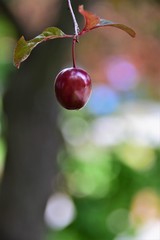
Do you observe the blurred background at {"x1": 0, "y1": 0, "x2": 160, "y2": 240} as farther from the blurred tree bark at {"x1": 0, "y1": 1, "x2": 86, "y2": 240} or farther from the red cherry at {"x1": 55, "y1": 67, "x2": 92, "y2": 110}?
the red cherry at {"x1": 55, "y1": 67, "x2": 92, "y2": 110}

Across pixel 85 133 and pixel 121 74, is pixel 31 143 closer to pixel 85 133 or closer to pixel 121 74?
pixel 85 133

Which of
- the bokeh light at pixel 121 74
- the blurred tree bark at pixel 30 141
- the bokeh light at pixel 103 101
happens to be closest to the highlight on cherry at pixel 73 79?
the blurred tree bark at pixel 30 141

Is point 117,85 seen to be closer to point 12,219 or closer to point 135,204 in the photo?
point 135,204

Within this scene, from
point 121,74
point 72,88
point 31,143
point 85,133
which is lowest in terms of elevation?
point 121,74

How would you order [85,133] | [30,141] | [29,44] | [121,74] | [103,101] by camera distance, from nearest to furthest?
[29,44]
[30,141]
[85,133]
[103,101]
[121,74]

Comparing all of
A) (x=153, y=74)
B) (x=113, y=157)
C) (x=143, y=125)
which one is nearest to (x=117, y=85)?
(x=153, y=74)

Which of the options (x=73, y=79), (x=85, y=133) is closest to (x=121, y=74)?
(x=85, y=133)

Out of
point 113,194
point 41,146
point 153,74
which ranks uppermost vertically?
point 41,146
